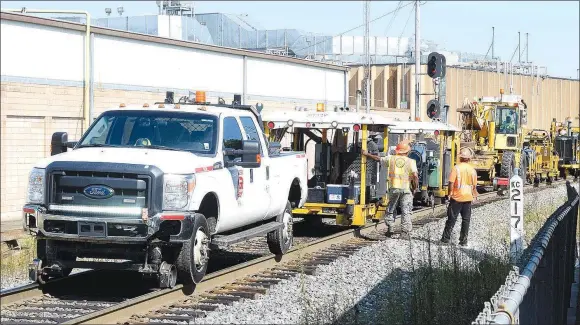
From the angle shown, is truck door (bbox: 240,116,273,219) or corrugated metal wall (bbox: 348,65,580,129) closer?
truck door (bbox: 240,116,273,219)

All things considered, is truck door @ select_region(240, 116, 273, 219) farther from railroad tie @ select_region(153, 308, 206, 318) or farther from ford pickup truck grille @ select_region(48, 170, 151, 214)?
railroad tie @ select_region(153, 308, 206, 318)

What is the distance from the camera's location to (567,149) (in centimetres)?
4903

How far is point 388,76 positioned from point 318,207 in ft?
132

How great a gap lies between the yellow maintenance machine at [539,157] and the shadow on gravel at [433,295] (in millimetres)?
26051

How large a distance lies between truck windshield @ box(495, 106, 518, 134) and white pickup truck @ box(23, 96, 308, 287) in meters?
23.6

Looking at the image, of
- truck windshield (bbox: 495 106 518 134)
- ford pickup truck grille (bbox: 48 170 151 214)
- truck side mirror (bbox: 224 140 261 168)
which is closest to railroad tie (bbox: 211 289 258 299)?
truck side mirror (bbox: 224 140 261 168)

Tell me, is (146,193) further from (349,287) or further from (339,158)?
(339,158)

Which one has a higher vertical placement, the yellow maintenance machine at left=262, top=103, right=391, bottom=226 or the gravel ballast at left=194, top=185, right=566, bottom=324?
the yellow maintenance machine at left=262, top=103, right=391, bottom=226

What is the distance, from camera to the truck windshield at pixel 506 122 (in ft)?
116

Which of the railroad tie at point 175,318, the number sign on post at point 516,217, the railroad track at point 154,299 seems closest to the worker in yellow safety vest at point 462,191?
the number sign on post at point 516,217

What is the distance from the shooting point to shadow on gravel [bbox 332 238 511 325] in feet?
33.1

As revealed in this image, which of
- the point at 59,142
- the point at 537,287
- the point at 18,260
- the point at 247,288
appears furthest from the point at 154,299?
the point at 18,260

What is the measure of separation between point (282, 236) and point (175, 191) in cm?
411

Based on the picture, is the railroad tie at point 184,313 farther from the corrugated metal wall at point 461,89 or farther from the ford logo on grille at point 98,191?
the corrugated metal wall at point 461,89
